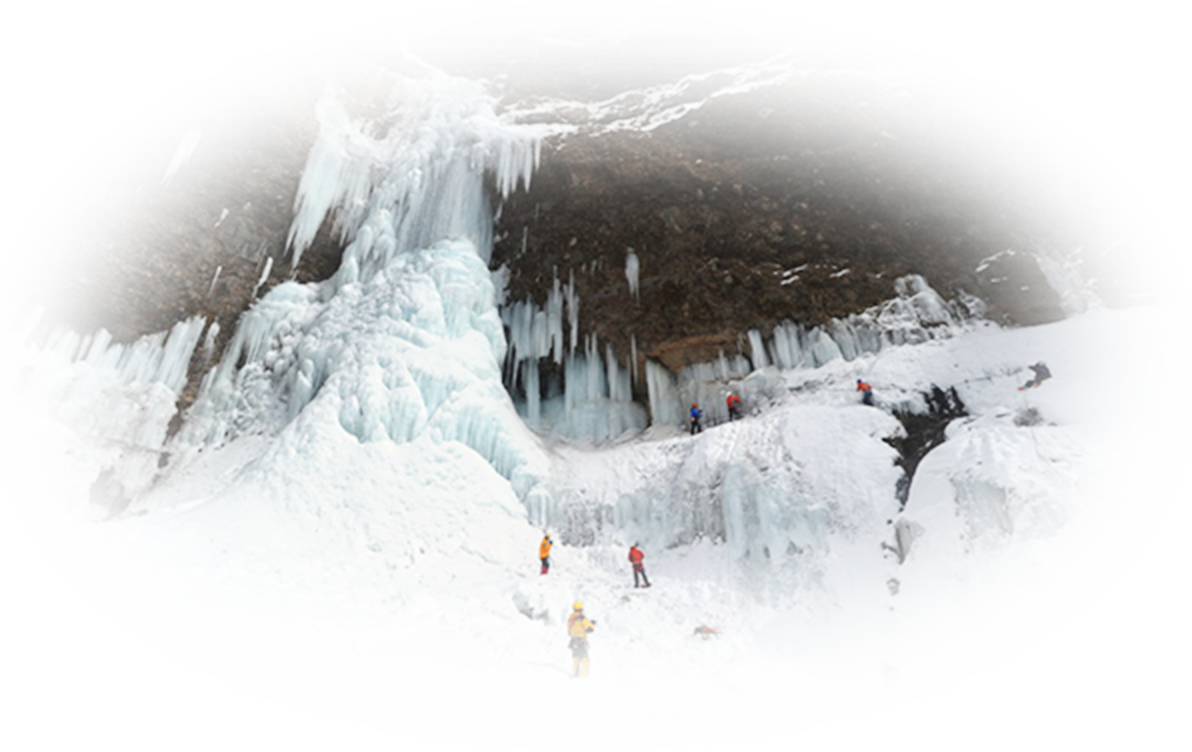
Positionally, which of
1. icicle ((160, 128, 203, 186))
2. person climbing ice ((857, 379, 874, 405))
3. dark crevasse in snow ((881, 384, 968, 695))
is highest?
icicle ((160, 128, 203, 186))

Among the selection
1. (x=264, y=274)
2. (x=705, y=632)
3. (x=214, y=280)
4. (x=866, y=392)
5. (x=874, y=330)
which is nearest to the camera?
(x=705, y=632)

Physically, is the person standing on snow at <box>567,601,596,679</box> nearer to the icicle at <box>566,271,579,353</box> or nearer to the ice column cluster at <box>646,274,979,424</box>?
the ice column cluster at <box>646,274,979,424</box>

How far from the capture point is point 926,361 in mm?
16250

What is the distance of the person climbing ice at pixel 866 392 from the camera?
49.1 feet

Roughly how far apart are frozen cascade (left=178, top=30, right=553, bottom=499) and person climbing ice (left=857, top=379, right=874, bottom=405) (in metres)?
7.24

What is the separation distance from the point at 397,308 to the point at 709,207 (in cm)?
902

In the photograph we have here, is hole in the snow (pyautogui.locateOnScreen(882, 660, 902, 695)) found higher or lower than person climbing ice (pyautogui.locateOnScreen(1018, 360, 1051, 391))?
lower

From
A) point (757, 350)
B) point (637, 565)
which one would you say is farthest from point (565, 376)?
point (637, 565)

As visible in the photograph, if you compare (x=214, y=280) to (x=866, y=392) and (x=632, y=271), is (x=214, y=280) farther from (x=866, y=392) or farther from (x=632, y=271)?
(x=866, y=392)

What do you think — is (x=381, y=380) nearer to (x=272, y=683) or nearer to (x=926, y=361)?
(x=272, y=683)

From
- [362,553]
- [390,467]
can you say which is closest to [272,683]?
[362,553]

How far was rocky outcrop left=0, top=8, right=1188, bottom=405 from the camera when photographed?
707 inches

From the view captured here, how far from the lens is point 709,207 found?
1986 centimetres

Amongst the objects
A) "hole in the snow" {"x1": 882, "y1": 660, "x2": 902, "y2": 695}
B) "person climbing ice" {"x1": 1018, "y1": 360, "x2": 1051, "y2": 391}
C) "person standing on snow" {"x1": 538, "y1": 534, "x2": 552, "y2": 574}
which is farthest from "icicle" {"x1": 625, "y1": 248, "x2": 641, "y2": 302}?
"hole in the snow" {"x1": 882, "y1": 660, "x2": 902, "y2": 695}
